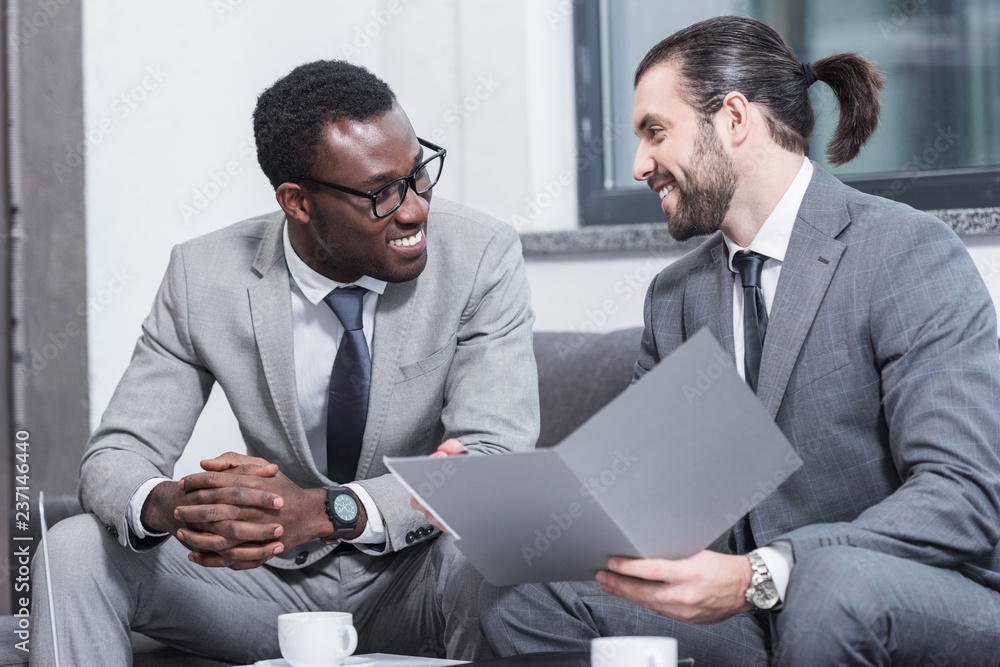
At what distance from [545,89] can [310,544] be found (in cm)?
142

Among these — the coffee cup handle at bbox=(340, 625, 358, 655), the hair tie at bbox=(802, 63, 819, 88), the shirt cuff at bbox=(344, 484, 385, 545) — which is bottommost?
the coffee cup handle at bbox=(340, 625, 358, 655)

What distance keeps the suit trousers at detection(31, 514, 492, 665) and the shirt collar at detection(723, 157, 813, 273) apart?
23.9 inches

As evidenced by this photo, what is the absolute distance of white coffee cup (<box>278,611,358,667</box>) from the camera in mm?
1255

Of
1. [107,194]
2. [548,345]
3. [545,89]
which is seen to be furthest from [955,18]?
[107,194]

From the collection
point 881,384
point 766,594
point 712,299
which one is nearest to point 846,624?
point 766,594

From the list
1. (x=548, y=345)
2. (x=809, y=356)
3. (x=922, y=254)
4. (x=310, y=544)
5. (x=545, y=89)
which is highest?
(x=545, y=89)

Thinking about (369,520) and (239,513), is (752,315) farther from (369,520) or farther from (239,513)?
(239,513)

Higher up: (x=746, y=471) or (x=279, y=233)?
(x=279, y=233)

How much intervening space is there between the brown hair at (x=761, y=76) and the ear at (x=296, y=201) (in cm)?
60

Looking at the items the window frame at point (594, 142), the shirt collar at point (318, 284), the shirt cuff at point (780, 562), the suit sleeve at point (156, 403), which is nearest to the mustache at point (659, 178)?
the shirt collar at point (318, 284)

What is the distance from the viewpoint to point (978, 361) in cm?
117

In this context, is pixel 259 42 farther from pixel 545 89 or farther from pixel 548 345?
pixel 548 345

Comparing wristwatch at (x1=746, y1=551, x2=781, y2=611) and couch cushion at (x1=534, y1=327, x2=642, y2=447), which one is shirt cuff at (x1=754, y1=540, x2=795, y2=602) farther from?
couch cushion at (x1=534, y1=327, x2=642, y2=447)

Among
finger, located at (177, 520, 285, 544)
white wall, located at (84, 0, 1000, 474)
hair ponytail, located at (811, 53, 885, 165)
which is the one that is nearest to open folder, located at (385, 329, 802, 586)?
finger, located at (177, 520, 285, 544)
